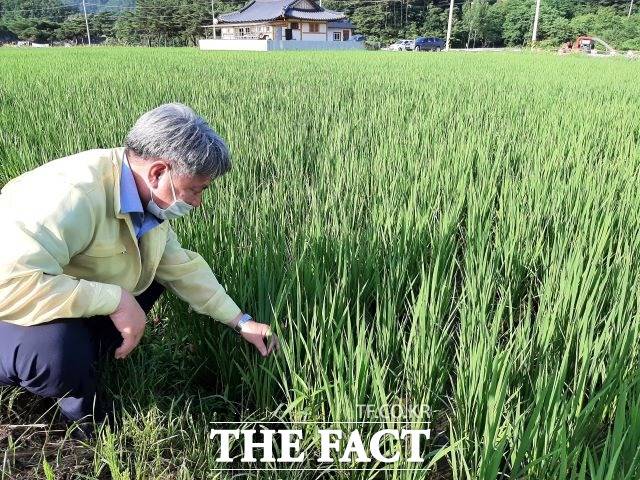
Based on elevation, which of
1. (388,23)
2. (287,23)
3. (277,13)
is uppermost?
(277,13)

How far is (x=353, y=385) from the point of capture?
1022 millimetres

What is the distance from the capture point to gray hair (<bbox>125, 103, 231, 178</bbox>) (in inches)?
40.8

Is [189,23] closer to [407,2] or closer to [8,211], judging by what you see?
[407,2]

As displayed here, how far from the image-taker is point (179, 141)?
103 cm

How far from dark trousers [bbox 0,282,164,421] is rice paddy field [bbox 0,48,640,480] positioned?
69mm

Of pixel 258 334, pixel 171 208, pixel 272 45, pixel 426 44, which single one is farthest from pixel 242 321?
pixel 426 44

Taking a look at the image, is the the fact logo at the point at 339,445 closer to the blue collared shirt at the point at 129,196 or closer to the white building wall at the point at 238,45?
the blue collared shirt at the point at 129,196

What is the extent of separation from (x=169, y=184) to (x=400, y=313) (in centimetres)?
78

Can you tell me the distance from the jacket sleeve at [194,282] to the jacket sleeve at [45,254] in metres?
0.25

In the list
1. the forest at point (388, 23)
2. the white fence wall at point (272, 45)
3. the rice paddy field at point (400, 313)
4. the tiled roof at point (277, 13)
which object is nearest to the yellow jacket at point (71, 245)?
the rice paddy field at point (400, 313)

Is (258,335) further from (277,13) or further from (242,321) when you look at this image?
(277,13)

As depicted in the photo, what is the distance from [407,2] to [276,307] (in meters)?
49.9

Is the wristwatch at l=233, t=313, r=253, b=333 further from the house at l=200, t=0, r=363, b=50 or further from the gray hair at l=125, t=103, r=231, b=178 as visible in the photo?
the house at l=200, t=0, r=363, b=50

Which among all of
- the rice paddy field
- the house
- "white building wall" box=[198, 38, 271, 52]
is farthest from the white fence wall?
the rice paddy field
